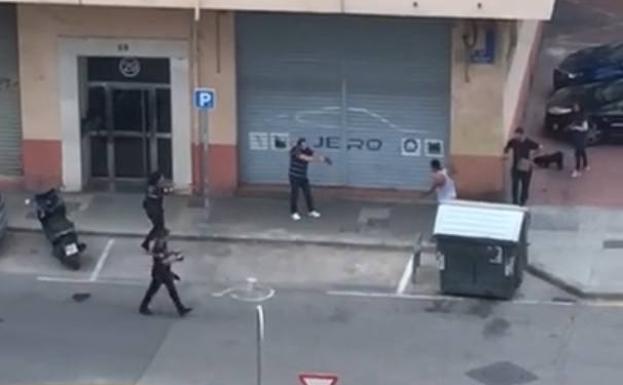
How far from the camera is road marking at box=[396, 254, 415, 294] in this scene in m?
29.0

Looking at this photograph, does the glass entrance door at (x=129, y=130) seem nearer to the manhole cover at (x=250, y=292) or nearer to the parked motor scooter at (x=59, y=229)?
the parked motor scooter at (x=59, y=229)

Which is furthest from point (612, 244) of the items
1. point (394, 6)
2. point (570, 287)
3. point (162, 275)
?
point (162, 275)

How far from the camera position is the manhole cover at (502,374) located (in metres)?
25.3

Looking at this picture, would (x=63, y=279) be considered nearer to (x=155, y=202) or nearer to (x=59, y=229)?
(x=59, y=229)

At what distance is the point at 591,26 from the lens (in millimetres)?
44281

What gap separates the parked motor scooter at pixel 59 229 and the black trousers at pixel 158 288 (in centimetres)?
235

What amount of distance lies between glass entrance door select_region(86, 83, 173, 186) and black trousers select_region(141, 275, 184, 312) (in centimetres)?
618

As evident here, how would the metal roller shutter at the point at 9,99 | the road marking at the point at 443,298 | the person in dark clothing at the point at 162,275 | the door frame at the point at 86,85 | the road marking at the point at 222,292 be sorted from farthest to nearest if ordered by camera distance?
1. the metal roller shutter at the point at 9,99
2. the door frame at the point at 86,85
3. the road marking at the point at 222,292
4. the road marking at the point at 443,298
5. the person in dark clothing at the point at 162,275

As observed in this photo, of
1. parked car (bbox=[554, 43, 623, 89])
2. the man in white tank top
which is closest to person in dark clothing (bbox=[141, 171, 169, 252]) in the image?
the man in white tank top

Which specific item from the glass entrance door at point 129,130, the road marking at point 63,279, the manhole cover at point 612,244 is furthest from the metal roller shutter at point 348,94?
the road marking at point 63,279

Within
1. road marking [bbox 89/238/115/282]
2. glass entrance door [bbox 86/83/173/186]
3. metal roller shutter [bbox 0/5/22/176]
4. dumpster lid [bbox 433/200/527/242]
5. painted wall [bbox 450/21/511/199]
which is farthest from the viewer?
glass entrance door [bbox 86/83/173/186]

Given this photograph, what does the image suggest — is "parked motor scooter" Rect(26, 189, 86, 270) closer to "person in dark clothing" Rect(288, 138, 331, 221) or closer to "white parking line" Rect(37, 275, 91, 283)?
"white parking line" Rect(37, 275, 91, 283)

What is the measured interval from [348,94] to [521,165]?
3186mm

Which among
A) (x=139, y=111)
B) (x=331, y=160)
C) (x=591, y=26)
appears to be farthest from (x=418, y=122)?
(x=591, y=26)
